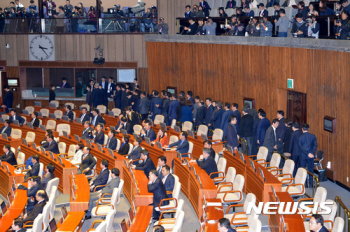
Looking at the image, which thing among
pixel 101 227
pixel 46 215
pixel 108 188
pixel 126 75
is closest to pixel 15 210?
pixel 46 215

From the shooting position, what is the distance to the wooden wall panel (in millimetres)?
12984

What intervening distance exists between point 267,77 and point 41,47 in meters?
12.1

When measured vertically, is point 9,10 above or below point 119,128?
above

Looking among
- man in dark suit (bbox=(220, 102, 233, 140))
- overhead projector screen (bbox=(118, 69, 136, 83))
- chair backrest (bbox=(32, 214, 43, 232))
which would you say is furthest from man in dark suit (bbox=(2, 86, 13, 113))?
chair backrest (bbox=(32, 214, 43, 232))

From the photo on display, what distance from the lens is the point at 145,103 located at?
1936cm

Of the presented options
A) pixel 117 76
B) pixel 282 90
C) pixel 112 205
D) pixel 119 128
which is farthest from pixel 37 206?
pixel 117 76

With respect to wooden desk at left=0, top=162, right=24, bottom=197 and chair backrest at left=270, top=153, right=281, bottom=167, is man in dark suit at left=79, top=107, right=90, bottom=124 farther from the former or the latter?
chair backrest at left=270, top=153, right=281, bottom=167

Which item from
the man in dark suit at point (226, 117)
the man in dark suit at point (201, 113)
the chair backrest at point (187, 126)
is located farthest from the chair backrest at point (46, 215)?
the man in dark suit at point (201, 113)

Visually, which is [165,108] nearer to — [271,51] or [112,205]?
[271,51]

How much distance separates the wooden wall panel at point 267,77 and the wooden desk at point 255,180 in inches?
92.8

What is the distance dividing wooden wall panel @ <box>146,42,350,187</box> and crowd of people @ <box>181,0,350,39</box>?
18.9 inches

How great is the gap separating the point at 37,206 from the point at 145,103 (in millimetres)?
9111

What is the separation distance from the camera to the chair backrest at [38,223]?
31.4 feet

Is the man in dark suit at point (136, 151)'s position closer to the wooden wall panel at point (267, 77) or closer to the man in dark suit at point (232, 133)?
the man in dark suit at point (232, 133)
